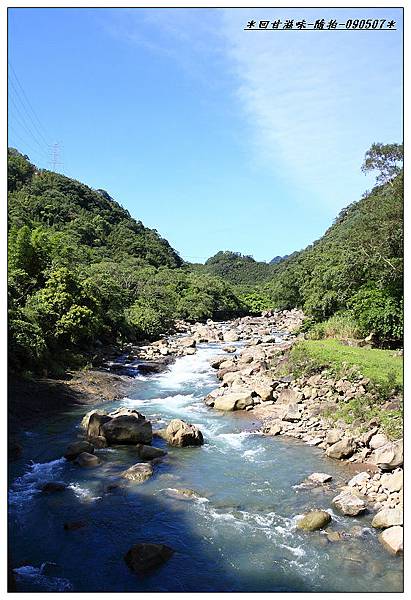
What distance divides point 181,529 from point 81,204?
3150 inches

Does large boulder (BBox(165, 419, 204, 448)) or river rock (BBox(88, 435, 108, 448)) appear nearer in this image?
river rock (BBox(88, 435, 108, 448))

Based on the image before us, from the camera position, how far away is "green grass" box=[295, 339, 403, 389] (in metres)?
15.4

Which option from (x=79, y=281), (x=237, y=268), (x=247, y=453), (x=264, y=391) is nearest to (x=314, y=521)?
(x=247, y=453)

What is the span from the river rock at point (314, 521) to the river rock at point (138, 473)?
3895mm

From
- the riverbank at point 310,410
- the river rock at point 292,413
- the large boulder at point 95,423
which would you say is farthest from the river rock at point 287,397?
the large boulder at point 95,423

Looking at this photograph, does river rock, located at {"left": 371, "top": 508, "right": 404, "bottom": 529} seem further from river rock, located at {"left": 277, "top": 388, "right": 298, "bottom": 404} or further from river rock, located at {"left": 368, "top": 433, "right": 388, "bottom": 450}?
river rock, located at {"left": 277, "top": 388, "right": 298, "bottom": 404}

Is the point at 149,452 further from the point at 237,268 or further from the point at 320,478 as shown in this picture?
the point at 237,268

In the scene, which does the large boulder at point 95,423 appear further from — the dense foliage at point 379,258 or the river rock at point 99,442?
the dense foliage at point 379,258

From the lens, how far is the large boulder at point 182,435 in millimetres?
13812

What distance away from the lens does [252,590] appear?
24.2 ft

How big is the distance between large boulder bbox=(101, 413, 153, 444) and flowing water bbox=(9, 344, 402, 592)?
42cm

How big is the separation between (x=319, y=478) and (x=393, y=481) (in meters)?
1.73

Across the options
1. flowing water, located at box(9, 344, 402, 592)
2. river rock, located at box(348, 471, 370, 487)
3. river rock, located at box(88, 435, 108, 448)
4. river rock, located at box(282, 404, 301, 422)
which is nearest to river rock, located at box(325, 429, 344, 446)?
flowing water, located at box(9, 344, 402, 592)

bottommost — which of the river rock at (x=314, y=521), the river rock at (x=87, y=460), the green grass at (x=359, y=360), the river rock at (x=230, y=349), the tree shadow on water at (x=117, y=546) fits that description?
the tree shadow on water at (x=117, y=546)
